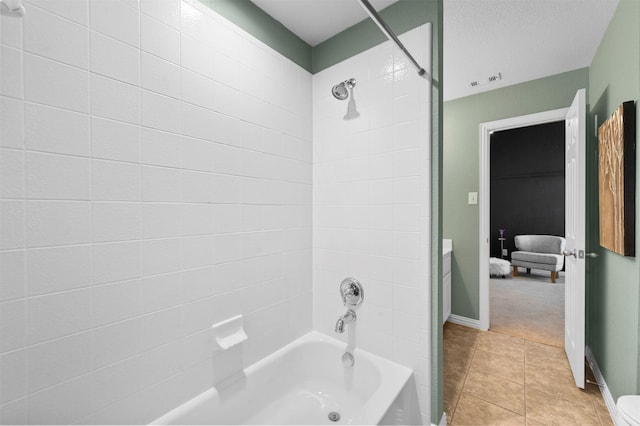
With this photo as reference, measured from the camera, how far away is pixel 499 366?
2207 millimetres

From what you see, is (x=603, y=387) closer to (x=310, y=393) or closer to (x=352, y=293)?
(x=352, y=293)

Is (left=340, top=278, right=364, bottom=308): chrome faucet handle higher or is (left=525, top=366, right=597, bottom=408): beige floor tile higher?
(left=340, top=278, right=364, bottom=308): chrome faucet handle

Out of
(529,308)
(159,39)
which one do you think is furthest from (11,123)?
(529,308)

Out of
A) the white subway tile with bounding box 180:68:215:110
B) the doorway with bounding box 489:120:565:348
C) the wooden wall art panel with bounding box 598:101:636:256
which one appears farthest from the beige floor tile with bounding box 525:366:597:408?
the white subway tile with bounding box 180:68:215:110

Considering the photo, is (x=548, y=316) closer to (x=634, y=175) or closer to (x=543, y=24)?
(x=634, y=175)

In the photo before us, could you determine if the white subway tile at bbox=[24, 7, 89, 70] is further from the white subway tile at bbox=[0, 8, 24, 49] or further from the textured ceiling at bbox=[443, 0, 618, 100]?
the textured ceiling at bbox=[443, 0, 618, 100]

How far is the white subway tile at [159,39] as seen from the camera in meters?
1.08

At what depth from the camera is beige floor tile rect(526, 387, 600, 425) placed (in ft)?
5.43

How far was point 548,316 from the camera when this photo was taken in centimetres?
320

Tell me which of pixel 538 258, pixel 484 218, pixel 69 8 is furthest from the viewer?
pixel 538 258

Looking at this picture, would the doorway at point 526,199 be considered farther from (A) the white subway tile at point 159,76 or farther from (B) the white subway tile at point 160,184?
(A) the white subway tile at point 159,76

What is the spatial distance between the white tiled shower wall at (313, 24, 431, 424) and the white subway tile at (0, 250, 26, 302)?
1400 mm

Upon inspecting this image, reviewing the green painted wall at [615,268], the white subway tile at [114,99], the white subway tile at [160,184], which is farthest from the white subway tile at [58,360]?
the green painted wall at [615,268]

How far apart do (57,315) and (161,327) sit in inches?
13.7
